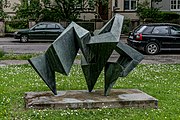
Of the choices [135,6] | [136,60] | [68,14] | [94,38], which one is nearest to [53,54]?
[94,38]

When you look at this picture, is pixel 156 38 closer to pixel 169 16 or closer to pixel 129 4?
pixel 169 16

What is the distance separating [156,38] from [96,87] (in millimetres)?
11903

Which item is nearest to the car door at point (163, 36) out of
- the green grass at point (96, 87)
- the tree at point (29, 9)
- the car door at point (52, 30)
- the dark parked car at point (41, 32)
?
the green grass at point (96, 87)

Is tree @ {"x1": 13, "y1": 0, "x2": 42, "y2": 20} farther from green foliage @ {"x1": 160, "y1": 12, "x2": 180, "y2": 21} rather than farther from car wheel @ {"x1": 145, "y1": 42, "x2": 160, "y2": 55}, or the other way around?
car wheel @ {"x1": 145, "y1": 42, "x2": 160, "y2": 55}

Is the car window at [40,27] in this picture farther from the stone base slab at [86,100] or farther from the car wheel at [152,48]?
the stone base slab at [86,100]

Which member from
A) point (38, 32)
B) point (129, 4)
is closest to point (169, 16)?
point (129, 4)

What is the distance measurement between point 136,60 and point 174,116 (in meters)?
1.94

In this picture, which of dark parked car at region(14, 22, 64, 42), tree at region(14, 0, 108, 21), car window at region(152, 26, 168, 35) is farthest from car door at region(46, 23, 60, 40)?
car window at region(152, 26, 168, 35)

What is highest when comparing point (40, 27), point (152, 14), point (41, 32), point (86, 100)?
point (86, 100)

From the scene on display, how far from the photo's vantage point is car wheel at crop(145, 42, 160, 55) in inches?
876

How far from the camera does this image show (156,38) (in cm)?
2231

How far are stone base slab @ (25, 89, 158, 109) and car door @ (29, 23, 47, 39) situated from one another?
66.5ft

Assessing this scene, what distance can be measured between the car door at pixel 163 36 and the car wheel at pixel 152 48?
0.31 m

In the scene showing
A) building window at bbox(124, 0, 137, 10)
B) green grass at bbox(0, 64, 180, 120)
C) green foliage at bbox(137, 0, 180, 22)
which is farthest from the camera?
building window at bbox(124, 0, 137, 10)
